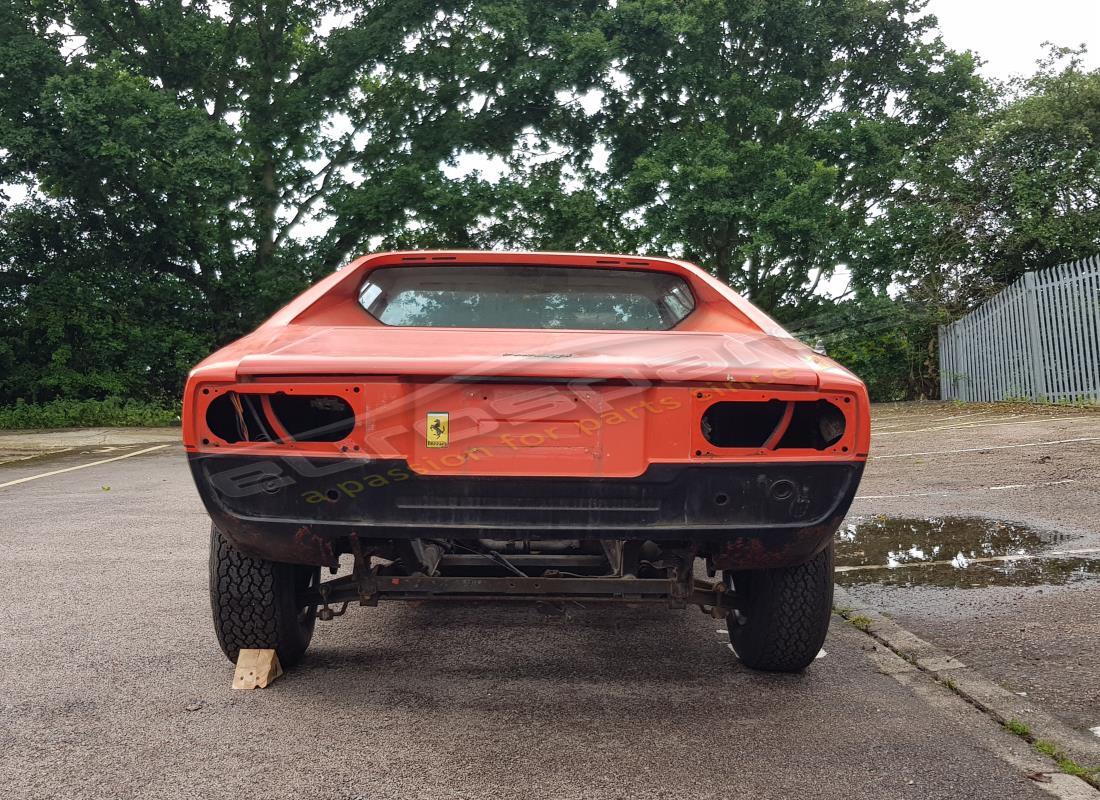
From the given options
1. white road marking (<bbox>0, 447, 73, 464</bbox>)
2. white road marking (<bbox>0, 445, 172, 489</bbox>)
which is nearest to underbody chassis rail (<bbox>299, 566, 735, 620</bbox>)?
white road marking (<bbox>0, 445, 172, 489</bbox>)

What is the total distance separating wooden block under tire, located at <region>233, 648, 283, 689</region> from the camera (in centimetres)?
323

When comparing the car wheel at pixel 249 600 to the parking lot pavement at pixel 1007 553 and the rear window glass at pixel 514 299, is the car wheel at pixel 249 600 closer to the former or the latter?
the rear window glass at pixel 514 299

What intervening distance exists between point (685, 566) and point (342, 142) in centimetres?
2093

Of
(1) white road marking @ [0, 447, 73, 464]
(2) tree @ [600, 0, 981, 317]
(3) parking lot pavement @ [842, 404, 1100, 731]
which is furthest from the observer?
(2) tree @ [600, 0, 981, 317]

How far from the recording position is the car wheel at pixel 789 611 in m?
3.24

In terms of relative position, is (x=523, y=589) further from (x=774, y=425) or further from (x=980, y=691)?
(x=980, y=691)

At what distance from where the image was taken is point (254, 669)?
3248 millimetres

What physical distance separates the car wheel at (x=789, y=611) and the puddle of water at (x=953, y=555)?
1628mm

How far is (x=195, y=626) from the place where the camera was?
13.4 ft

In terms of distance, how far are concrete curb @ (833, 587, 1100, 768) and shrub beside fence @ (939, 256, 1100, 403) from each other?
36.4 feet

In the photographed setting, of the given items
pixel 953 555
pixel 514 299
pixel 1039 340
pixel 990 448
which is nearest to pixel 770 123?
pixel 1039 340

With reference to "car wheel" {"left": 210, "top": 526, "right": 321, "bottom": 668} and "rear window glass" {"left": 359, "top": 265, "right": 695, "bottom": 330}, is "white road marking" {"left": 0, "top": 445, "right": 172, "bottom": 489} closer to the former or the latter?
"car wheel" {"left": 210, "top": 526, "right": 321, "bottom": 668}

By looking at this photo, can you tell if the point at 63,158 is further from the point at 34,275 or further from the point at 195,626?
the point at 195,626

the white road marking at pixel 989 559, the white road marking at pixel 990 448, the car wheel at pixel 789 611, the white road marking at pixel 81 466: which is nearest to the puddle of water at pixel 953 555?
the white road marking at pixel 989 559
